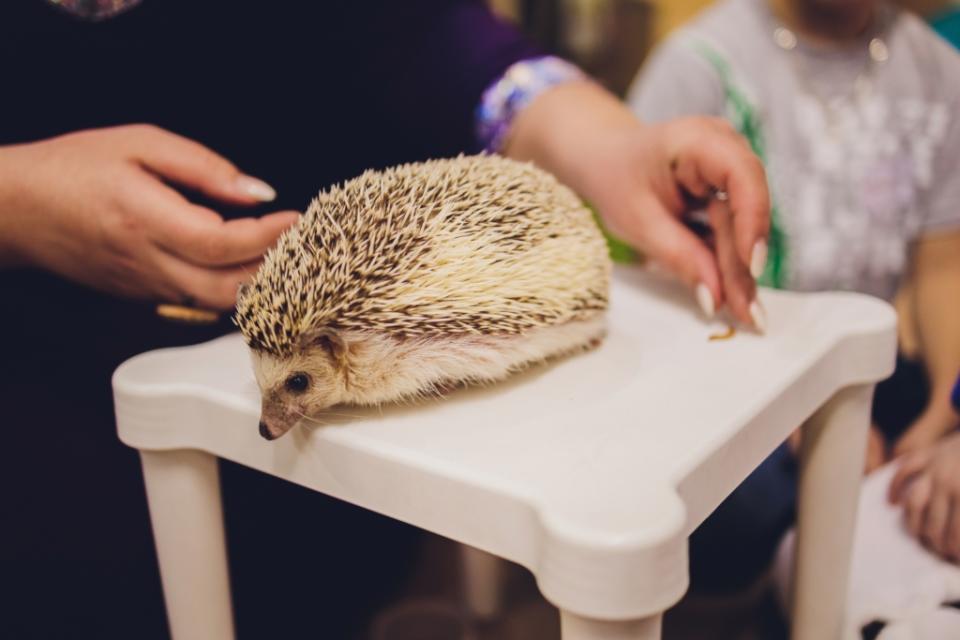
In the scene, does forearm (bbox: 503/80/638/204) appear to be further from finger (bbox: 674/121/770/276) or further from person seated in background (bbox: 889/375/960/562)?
person seated in background (bbox: 889/375/960/562)

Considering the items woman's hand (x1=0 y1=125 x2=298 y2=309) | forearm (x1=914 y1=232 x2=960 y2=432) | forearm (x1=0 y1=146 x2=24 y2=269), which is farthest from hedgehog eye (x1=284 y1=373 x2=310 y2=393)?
forearm (x1=914 y1=232 x2=960 y2=432)

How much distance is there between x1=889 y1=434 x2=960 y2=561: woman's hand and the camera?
0.66m

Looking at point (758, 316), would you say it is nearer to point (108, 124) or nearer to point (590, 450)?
point (590, 450)

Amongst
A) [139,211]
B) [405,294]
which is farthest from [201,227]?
[405,294]

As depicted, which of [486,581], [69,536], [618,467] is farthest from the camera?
[486,581]

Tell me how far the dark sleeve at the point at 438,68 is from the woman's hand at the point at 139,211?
0.31 m

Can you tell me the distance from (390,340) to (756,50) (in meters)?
0.82

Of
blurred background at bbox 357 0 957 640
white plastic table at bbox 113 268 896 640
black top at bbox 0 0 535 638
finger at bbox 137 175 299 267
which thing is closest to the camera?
white plastic table at bbox 113 268 896 640

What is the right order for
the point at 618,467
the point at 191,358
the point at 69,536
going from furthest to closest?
the point at 69,536
the point at 191,358
the point at 618,467

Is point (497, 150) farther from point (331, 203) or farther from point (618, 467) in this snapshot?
point (618, 467)

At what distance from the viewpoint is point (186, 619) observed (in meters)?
0.57

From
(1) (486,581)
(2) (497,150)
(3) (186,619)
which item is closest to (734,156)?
(2) (497,150)

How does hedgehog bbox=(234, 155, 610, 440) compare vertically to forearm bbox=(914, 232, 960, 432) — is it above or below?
above

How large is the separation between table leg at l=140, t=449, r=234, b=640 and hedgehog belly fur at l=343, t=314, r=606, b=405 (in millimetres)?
135
